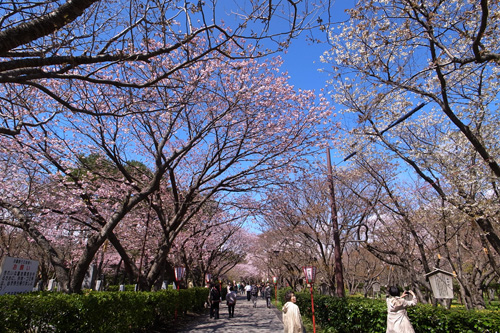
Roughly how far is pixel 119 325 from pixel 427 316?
640 cm

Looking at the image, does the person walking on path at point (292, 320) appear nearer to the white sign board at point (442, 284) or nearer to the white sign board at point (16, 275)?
the white sign board at point (442, 284)

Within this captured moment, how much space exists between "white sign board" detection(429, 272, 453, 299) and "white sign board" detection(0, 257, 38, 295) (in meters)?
9.57

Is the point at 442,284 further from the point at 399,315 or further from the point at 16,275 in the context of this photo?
the point at 16,275

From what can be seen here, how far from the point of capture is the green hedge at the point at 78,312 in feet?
14.5

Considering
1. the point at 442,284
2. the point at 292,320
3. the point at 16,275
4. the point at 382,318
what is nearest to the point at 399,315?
the point at 382,318

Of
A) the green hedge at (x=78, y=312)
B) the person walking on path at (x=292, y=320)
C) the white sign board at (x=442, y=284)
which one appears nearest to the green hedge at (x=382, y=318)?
the white sign board at (x=442, y=284)

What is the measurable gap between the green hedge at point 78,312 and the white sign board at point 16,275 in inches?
12.2

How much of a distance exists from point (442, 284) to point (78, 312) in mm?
8200

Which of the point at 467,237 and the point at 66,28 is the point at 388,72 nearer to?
the point at 66,28

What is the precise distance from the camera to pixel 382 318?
6.67 m

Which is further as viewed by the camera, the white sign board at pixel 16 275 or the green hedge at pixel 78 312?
the white sign board at pixel 16 275

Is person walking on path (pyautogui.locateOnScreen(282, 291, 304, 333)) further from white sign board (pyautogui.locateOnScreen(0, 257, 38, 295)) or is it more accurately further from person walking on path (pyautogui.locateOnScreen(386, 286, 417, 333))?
white sign board (pyautogui.locateOnScreen(0, 257, 38, 295))

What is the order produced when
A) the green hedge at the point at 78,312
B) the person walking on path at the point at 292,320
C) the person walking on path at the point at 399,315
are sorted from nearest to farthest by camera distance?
the green hedge at the point at 78,312 → the person walking on path at the point at 399,315 → the person walking on path at the point at 292,320

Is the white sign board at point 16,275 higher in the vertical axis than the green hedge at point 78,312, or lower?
higher
